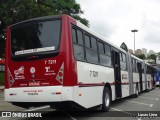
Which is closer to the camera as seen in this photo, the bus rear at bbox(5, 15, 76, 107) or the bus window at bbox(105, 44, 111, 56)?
the bus rear at bbox(5, 15, 76, 107)

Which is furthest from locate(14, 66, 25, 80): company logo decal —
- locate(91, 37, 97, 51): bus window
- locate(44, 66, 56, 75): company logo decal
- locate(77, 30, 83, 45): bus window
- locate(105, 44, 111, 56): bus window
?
locate(105, 44, 111, 56): bus window

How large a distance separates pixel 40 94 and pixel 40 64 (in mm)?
946

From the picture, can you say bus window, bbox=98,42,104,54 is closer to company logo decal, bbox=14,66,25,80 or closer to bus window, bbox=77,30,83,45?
bus window, bbox=77,30,83,45

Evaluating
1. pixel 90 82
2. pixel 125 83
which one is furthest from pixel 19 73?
pixel 125 83

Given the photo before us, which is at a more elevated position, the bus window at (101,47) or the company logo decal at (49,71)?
the bus window at (101,47)

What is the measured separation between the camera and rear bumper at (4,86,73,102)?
33.0ft

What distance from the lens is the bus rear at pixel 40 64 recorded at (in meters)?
10.2

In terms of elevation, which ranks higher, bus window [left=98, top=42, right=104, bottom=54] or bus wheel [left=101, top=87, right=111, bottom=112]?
bus window [left=98, top=42, right=104, bottom=54]

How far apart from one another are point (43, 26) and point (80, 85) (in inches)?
88.9

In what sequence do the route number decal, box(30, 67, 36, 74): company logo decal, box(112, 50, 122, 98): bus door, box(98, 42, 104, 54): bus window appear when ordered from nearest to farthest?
box(30, 67, 36, 74): company logo decal → the route number decal → box(98, 42, 104, 54): bus window → box(112, 50, 122, 98): bus door

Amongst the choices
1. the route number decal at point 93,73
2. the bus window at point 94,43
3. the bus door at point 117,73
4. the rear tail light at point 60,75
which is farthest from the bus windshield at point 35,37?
the bus door at point 117,73

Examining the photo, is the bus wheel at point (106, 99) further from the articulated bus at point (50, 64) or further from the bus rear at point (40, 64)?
the bus rear at point (40, 64)

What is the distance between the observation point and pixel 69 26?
10.7 m

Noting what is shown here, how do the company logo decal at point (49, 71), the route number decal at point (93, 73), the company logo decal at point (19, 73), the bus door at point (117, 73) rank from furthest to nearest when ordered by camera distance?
1. the bus door at point (117, 73)
2. the route number decal at point (93, 73)
3. the company logo decal at point (19, 73)
4. the company logo decal at point (49, 71)
